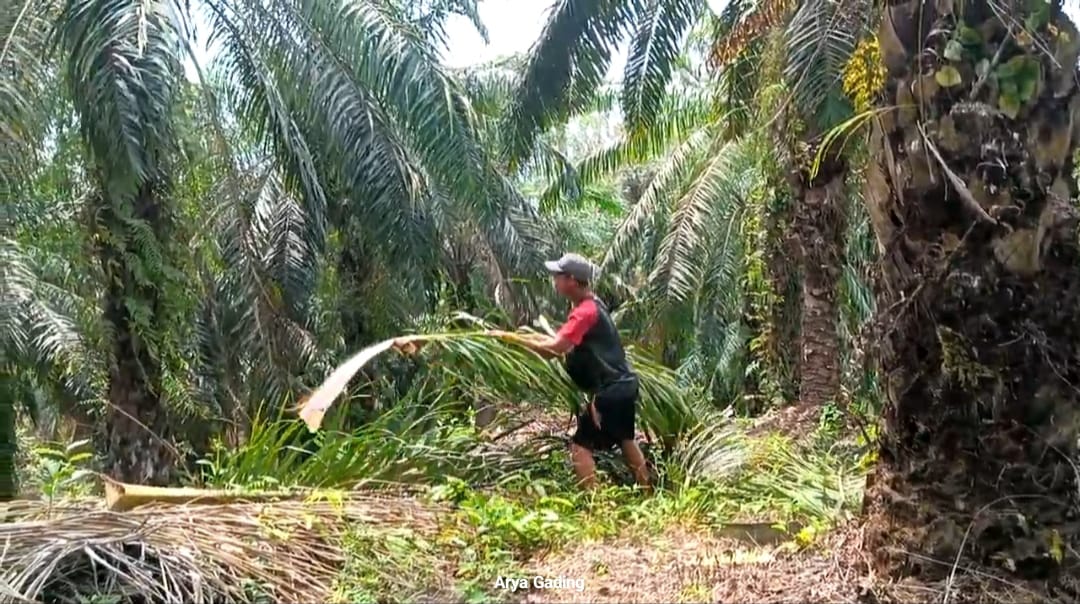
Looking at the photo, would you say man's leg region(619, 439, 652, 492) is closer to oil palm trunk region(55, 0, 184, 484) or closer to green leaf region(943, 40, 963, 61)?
oil palm trunk region(55, 0, 184, 484)

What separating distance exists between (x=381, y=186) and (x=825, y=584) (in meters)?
5.39

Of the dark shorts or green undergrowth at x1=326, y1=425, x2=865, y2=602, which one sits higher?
the dark shorts

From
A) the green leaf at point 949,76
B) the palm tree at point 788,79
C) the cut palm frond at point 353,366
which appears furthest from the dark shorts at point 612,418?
the green leaf at point 949,76

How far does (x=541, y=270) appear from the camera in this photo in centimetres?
1253

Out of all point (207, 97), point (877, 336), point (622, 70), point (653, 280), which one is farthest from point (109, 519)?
point (653, 280)

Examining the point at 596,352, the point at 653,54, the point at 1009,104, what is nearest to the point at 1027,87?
the point at 1009,104

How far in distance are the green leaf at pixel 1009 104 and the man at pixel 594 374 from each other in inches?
128

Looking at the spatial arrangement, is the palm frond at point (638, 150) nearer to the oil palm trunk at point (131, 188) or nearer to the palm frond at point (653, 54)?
the palm frond at point (653, 54)

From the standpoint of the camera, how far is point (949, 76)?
3914mm

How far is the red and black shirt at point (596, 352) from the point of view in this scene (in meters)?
6.84

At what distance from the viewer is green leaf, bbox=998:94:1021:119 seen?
3.89 m

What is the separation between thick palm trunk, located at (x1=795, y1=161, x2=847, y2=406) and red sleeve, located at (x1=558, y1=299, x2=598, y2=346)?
3.01 metres

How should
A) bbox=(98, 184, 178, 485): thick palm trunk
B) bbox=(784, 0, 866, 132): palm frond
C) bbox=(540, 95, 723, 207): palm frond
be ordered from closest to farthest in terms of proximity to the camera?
bbox=(784, 0, 866, 132): palm frond
bbox=(98, 184, 178, 485): thick palm trunk
bbox=(540, 95, 723, 207): palm frond

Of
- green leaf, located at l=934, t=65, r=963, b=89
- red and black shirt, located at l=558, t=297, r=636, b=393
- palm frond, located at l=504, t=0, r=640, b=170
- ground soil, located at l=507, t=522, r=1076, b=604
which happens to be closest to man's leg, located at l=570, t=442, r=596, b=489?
red and black shirt, located at l=558, t=297, r=636, b=393
